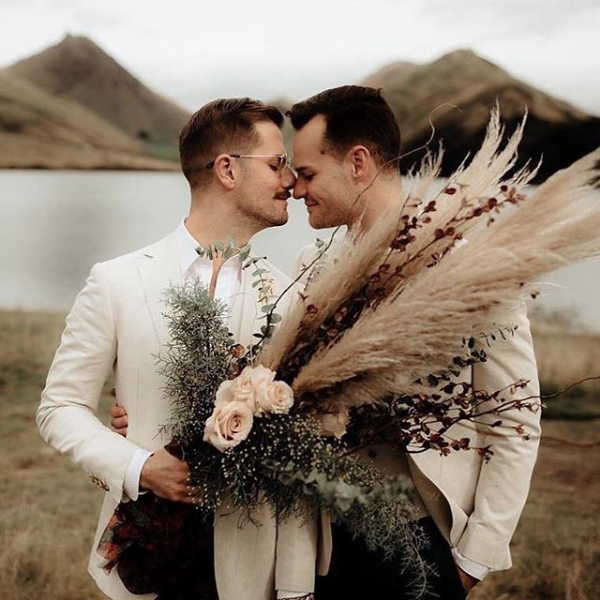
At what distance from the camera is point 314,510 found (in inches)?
54.9

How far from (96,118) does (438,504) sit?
12.6ft

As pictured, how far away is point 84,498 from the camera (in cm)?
400

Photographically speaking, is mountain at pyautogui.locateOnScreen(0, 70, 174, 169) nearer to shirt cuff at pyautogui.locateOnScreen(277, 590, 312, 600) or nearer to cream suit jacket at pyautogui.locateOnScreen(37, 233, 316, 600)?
cream suit jacket at pyautogui.locateOnScreen(37, 233, 316, 600)

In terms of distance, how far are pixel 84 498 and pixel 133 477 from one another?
2660 mm

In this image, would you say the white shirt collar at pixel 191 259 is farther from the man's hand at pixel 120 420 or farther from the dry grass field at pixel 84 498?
the dry grass field at pixel 84 498

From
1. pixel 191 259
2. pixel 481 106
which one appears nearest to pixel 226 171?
pixel 191 259

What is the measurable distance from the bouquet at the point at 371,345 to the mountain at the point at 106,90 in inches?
139

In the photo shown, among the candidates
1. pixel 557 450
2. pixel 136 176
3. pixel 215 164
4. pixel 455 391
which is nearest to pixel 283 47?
pixel 136 176

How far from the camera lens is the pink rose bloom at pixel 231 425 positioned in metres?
1.29

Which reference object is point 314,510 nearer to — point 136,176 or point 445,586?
point 445,586

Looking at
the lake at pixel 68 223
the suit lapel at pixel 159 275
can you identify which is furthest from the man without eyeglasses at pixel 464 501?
the lake at pixel 68 223

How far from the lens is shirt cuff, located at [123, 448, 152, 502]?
4.94 feet

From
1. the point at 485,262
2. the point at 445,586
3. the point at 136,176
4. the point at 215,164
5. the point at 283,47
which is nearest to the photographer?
the point at 485,262

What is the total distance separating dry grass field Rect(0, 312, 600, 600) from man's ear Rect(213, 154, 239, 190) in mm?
2087
